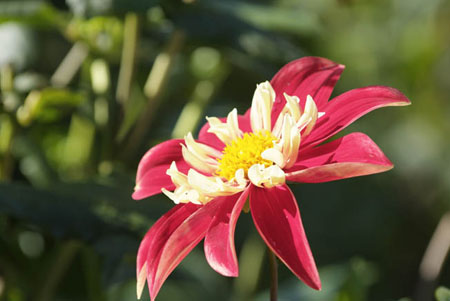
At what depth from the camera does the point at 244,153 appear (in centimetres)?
53

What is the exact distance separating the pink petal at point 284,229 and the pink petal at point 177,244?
3 centimetres

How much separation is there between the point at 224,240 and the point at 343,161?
0.30 feet

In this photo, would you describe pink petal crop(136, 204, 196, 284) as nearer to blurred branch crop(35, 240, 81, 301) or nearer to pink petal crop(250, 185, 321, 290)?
pink petal crop(250, 185, 321, 290)

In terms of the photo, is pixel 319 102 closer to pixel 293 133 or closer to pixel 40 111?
pixel 293 133

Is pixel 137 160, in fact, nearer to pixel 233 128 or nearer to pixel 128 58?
pixel 128 58

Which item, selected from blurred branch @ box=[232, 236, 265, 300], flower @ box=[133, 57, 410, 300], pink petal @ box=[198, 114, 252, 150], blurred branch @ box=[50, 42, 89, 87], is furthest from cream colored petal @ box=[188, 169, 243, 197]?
blurred branch @ box=[232, 236, 265, 300]

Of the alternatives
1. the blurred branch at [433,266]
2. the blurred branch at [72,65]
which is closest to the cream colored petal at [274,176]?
the blurred branch at [433,266]

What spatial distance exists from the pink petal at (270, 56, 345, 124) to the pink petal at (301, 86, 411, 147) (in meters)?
0.02

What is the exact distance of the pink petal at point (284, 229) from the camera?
1.37ft

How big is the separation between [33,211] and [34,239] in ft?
0.82

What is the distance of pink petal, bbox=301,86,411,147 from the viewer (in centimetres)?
47

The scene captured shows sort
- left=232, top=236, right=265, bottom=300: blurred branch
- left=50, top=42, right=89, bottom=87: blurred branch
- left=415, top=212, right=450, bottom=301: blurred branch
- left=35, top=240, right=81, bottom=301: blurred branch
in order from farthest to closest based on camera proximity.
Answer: left=232, top=236, right=265, bottom=300: blurred branch, left=50, top=42, right=89, bottom=87: blurred branch, left=35, top=240, right=81, bottom=301: blurred branch, left=415, top=212, right=450, bottom=301: blurred branch

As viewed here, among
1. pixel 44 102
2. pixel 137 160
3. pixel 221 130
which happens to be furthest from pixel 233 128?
pixel 137 160

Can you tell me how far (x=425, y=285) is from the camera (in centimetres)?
71
